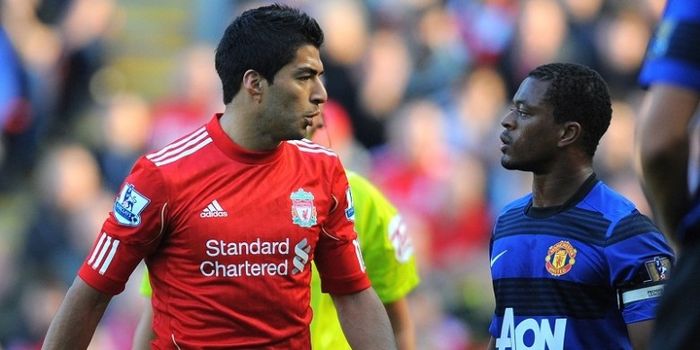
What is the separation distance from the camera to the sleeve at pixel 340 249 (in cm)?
442

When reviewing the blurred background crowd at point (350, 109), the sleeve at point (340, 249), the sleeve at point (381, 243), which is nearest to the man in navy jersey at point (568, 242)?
the sleeve at point (340, 249)

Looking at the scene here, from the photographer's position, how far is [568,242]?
4.20 meters

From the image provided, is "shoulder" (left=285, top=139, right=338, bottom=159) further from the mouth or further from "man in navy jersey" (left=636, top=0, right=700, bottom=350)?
"man in navy jersey" (left=636, top=0, right=700, bottom=350)

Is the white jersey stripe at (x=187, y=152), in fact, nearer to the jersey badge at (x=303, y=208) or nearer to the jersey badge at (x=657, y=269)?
the jersey badge at (x=303, y=208)

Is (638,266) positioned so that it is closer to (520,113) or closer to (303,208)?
(520,113)

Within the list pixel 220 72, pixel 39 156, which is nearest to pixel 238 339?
pixel 220 72

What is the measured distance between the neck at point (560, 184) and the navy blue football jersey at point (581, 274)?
0.10 ft

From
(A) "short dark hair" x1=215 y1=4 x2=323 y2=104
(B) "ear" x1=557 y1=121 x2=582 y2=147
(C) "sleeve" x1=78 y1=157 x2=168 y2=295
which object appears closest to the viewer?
(C) "sleeve" x1=78 y1=157 x2=168 y2=295

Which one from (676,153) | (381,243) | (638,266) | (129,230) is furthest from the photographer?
(381,243)

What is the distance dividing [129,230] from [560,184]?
1.43 meters

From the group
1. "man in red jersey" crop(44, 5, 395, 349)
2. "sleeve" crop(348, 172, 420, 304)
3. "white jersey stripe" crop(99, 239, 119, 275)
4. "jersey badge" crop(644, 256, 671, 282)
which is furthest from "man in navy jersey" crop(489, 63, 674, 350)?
"white jersey stripe" crop(99, 239, 119, 275)

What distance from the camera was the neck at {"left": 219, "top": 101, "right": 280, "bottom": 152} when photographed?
430cm

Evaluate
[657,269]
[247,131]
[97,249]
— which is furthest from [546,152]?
[97,249]

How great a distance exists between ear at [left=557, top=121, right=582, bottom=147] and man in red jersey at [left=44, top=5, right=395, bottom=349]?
2.55 feet
